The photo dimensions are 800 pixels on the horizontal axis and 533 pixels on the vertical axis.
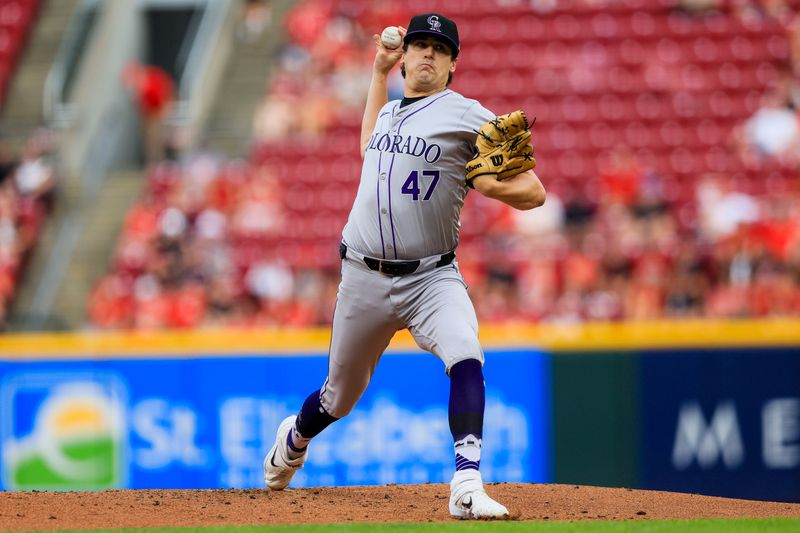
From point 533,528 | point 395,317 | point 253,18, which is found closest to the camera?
point 533,528

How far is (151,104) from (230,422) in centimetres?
700

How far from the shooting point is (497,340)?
9352 mm

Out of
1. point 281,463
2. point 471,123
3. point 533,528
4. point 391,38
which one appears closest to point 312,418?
point 281,463

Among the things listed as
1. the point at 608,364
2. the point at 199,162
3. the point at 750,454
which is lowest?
the point at 750,454

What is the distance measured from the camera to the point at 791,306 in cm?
1025

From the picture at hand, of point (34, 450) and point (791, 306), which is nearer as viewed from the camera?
point (34, 450)

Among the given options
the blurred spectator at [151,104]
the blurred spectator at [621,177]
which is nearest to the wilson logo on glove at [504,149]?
the blurred spectator at [621,177]

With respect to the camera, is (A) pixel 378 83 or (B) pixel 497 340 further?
(B) pixel 497 340

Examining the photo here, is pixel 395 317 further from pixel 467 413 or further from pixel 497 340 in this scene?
pixel 497 340

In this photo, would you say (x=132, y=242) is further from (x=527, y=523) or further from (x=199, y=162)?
(x=527, y=523)

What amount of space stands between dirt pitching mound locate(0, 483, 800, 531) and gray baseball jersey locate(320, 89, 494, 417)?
71 cm

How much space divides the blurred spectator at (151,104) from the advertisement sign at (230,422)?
6.55 meters

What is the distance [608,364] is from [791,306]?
1909mm

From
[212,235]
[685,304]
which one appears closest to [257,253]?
[212,235]
